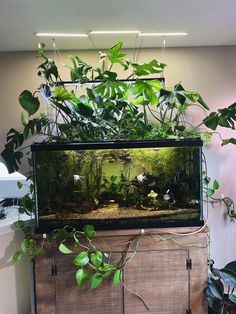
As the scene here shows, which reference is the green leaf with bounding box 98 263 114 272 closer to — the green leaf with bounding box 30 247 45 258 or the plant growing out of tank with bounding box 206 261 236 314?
the green leaf with bounding box 30 247 45 258

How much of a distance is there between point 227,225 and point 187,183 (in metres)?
1.20

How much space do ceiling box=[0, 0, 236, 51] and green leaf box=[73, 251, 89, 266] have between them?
1681 mm

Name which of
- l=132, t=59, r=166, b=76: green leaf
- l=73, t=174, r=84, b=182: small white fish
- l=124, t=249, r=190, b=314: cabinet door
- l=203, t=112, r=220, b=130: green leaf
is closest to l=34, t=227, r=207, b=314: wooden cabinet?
l=124, t=249, r=190, b=314: cabinet door

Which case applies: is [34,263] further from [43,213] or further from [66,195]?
[66,195]

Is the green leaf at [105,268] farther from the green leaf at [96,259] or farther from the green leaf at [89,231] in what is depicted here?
the green leaf at [89,231]

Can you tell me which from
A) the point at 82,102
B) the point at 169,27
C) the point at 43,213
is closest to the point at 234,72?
the point at 169,27

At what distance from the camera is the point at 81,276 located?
206 centimetres

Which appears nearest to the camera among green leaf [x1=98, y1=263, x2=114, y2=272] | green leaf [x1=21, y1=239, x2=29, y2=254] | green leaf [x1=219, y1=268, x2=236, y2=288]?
green leaf [x1=98, y1=263, x2=114, y2=272]

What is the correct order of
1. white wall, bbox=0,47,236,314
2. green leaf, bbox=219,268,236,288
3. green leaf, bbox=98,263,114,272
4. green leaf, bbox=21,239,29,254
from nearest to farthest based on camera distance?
green leaf, bbox=98,263,114,272
green leaf, bbox=21,239,29,254
green leaf, bbox=219,268,236,288
white wall, bbox=0,47,236,314

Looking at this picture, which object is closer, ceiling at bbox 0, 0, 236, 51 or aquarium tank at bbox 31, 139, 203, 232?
ceiling at bbox 0, 0, 236, 51

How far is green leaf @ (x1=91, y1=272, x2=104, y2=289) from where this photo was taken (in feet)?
6.82

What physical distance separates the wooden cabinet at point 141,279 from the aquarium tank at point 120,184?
0.12m

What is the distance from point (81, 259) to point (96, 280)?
192 millimetres

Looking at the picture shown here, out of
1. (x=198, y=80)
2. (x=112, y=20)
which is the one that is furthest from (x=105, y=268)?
(x=198, y=80)
